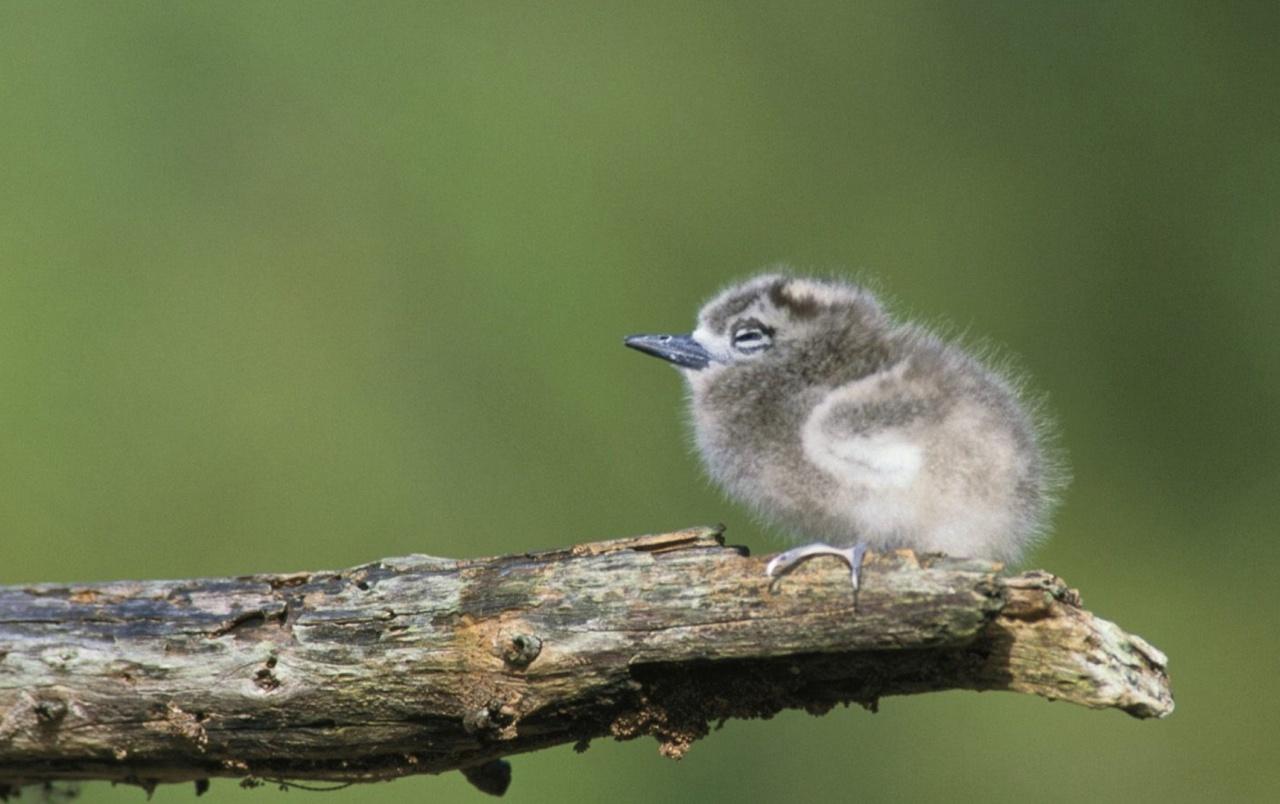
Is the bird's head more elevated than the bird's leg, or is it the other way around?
the bird's head

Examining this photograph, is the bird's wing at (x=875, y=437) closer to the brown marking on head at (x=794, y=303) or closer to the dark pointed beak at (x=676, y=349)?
the brown marking on head at (x=794, y=303)

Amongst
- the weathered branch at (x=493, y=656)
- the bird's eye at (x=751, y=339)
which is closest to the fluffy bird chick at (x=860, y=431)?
the bird's eye at (x=751, y=339)

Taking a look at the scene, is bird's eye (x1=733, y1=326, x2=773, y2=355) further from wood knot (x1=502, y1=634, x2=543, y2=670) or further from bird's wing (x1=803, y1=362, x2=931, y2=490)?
wood knot (x1=502, y1=634, x2=543, y2=670)

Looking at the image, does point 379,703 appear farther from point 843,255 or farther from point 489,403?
point 843,255

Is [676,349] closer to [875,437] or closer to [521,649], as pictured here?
[875,437]

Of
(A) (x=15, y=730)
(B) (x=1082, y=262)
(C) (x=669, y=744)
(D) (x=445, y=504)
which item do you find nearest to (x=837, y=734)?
(D) (x=445, y=504)

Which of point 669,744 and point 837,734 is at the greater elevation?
point 837,734

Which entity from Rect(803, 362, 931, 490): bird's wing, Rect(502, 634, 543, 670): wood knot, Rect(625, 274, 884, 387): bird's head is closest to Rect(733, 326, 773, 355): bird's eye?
Rect(625, 274, 884, 387): bird's head

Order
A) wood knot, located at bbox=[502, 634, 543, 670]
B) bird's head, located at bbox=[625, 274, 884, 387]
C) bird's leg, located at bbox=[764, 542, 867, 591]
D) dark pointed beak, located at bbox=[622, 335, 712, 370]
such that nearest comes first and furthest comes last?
1. bird's leg, located at bbox=[764, 542, 867, 591]
2. wood knot, located at bbox=[502, 634, 543, 670]
3. bird's head, located at bbox=[625, 274, 884, 387]
4. dark pointed beak, located at bbox=[622, 335, 712, 370]
